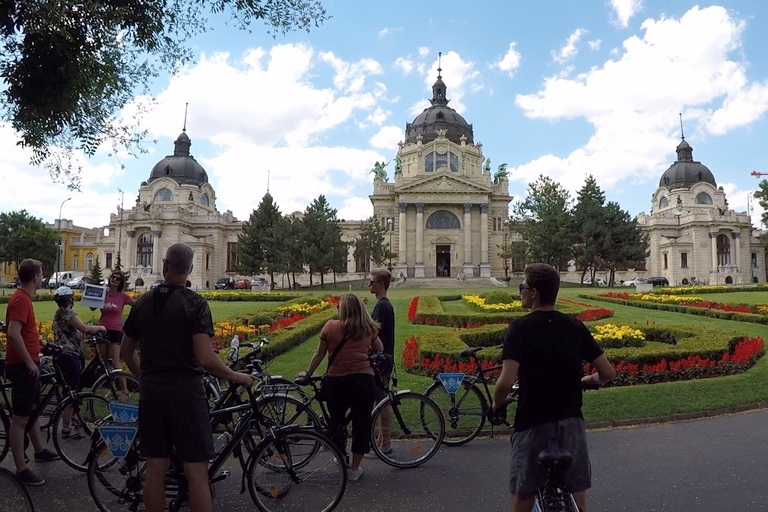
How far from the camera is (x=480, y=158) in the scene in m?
71.2

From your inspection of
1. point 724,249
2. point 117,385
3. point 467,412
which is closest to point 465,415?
point 467,412

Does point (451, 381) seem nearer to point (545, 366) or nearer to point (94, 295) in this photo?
point (545, 366)

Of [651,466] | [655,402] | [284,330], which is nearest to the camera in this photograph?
[651,466]

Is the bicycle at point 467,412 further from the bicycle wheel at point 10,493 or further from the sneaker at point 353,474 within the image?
the bicycle wheel at point 10,493

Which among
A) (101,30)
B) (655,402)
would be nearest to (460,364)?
(655,402)

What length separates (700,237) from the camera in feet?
234

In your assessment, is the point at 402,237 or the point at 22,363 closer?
the point at 22,363

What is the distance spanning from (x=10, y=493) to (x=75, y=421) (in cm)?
294

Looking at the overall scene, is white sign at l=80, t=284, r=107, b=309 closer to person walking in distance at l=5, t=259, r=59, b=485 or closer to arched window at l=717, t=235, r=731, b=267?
person walking in distance at l=5, t=259, r=59, b=485

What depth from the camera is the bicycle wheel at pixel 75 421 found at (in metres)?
6.24

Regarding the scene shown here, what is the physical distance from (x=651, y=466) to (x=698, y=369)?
5292mm

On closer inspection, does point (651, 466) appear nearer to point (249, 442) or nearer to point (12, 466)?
point (249, 442)

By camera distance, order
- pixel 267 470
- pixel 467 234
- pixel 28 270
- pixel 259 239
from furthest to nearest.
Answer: pixel 467 234
pixel 259 239
pixel 28 270
pixel 267 470

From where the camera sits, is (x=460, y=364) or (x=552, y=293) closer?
(x=552, y=293)
